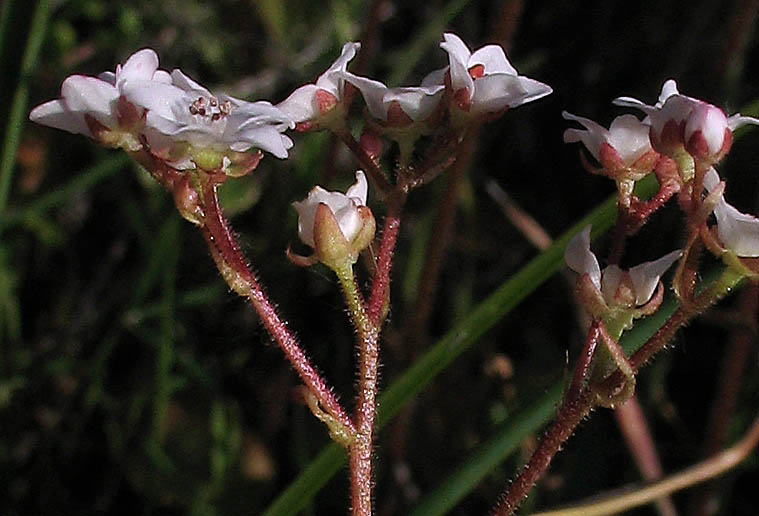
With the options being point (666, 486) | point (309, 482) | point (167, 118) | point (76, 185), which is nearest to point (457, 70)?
point (167, 118)

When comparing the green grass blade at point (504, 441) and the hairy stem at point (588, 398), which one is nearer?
the hairy stem at point (588, 398)

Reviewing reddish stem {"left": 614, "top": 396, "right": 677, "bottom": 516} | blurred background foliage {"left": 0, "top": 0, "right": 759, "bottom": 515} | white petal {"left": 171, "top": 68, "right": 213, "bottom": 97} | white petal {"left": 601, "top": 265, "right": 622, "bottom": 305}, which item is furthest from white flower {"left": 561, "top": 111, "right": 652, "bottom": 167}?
reddish stem {"left": 614, "top": 396, "right": 677, "bottom": 516}

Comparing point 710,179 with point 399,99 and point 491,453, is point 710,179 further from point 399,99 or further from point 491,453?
point 491,453

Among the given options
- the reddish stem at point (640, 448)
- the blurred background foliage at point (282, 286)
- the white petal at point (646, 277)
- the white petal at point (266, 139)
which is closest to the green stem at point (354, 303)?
the white petal at point (266, 139)

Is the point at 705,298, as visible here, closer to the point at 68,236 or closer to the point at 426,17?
the point at 68,236

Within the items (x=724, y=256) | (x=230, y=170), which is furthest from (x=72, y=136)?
(x=724, y=256)

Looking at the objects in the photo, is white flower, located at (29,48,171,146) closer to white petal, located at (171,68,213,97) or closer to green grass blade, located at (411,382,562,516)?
white petal, located at (171,68,213,97)

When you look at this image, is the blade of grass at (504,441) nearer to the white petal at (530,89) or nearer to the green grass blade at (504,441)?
the green grass blade at (504,441)
